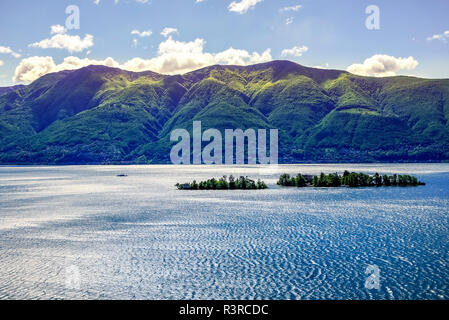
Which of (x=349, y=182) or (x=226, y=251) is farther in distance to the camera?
(x=349, y=182)

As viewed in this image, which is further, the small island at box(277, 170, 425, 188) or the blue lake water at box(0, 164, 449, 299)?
the small island at box(277, 170, 425, 188)

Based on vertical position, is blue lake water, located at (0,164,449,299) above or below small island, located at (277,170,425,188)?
above

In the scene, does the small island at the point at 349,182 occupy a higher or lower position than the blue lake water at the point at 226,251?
lower

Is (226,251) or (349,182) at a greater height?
(226,251)
